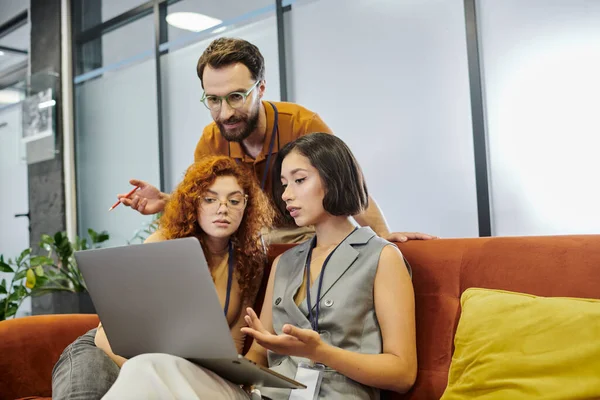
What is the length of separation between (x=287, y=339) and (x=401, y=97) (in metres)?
2.41

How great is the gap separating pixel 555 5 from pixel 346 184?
186cm

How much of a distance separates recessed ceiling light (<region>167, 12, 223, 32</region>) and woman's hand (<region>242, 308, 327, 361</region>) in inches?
137

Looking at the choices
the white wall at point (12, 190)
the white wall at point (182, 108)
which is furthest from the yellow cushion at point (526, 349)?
the white wall at point (12, 190)

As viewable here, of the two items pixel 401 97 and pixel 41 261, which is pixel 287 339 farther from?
pixel 41 261

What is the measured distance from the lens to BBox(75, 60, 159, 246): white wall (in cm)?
501

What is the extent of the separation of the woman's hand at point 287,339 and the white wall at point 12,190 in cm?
489

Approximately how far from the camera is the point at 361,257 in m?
1.69

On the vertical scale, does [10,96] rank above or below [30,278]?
above

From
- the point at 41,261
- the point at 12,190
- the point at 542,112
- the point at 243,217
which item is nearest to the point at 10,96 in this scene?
the point at 12,190

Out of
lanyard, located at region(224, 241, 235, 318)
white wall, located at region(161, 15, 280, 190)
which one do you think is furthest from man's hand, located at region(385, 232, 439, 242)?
white wall, located at region(161, 15, 280, 190)

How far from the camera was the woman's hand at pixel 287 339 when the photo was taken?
130 centimetres

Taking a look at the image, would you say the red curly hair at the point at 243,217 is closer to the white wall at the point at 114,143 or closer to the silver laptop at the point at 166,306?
the silver laptop at the point at 166,306

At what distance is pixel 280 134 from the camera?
2.36 m

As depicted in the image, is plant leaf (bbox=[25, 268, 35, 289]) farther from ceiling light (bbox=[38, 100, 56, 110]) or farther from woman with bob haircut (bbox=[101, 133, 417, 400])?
woman with bob haircut (bbox=[101, 133, 417, 400])
